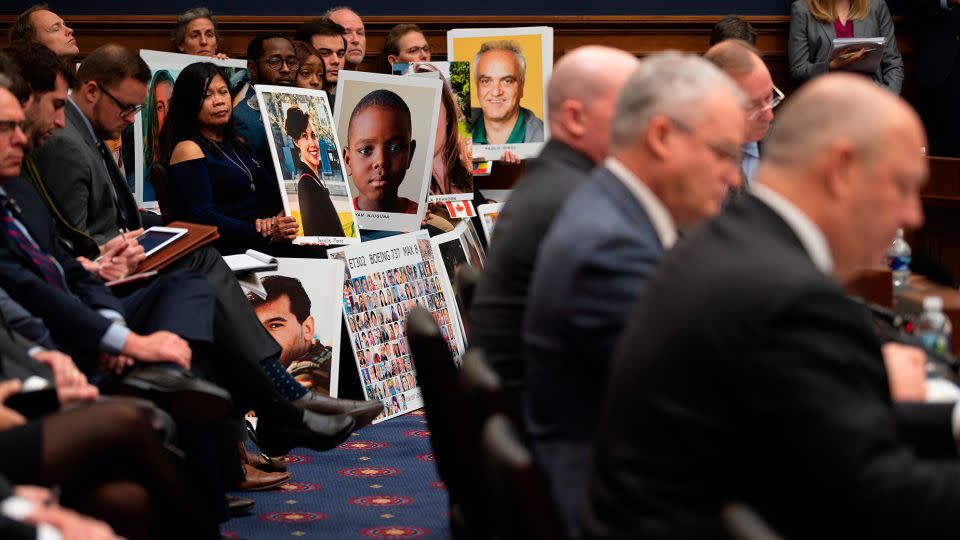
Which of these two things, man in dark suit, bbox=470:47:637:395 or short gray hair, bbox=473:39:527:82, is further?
short gray hair, bbox=473:39:527:82

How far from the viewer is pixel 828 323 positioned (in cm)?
161

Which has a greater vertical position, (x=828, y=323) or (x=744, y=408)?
(x=828, y=323)

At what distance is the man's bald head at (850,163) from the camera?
5.70 feet

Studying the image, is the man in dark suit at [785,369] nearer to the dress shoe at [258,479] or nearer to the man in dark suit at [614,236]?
the man in dark suit at [614,236]

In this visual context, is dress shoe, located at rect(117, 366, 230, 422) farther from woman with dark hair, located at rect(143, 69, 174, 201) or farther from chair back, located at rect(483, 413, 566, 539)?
woman with dark hair, located at rect(143, 69, 174, 201)

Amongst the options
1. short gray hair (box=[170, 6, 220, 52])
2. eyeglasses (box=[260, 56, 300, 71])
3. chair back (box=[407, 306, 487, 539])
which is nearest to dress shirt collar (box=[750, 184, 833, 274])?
chair back (box=[407, 306, 487, 539])

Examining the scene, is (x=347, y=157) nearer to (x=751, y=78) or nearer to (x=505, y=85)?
(x=505, y=85)

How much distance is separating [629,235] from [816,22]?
20.4 feet

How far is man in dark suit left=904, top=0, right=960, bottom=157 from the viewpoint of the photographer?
8094mm

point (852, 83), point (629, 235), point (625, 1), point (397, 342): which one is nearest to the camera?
point (852, 83)

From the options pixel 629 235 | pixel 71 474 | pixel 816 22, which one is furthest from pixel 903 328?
pixel 816 22

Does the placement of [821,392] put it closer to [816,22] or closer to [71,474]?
[71,474]

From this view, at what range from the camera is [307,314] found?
5.60 m

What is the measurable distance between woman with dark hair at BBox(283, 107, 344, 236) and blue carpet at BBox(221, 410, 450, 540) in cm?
96
